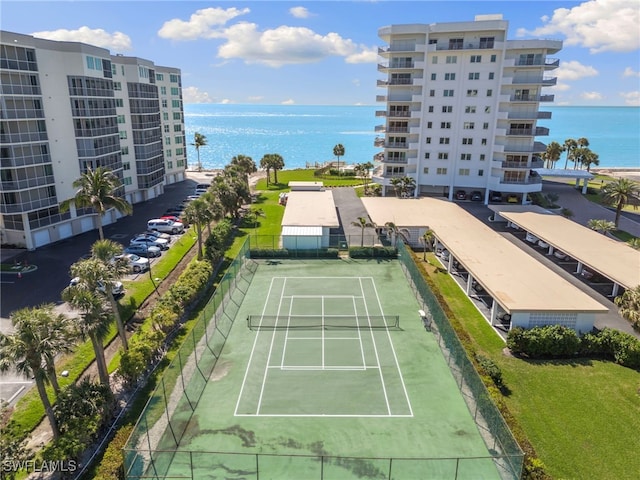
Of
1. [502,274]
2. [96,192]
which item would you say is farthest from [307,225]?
[502,274]

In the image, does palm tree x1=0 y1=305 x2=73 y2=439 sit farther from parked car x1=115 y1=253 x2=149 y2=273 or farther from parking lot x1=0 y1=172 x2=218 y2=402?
parked car x1=115 y1=253 x2=149 y2=273

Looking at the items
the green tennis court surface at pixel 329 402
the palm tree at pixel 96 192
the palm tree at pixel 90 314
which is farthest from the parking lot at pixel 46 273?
the green tennis court surface at pixel 329 402

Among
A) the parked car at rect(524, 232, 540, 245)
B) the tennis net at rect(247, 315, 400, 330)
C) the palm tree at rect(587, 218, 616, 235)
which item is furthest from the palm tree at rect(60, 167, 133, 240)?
the palm tree at rect(587, 218, 616, 235)

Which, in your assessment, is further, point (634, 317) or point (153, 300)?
point (153, 300)

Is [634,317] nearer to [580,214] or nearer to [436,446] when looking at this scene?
[436,446]

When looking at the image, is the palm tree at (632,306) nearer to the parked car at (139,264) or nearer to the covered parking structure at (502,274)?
the covered parking structure at (502,274)

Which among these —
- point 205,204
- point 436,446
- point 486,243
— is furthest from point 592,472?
point 205,204
